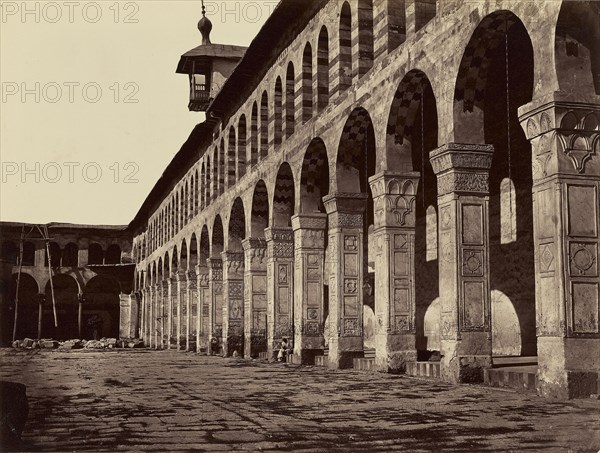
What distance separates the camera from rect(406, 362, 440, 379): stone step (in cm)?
1159

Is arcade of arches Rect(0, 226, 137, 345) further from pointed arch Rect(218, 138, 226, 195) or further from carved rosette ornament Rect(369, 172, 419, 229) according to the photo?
carved rosette ornament Rect(369, 172, 419, 229)

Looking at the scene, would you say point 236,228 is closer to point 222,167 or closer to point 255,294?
point 222,167

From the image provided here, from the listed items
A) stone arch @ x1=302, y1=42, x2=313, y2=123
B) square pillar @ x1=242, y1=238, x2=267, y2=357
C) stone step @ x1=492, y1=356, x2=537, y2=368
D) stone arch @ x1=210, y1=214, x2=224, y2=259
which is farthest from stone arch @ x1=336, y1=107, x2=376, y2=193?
stone arch @ x1=210, y1=214, x2=224, y2=259

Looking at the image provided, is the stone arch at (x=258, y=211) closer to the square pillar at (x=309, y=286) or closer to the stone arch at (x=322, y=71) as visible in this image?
the square pillar at (x=309, y=286)

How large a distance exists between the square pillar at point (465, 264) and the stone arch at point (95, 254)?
134 feet

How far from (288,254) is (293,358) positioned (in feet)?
9.28

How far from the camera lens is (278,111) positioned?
65.6 ft

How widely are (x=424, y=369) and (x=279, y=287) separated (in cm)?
778

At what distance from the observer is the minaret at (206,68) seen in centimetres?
3638

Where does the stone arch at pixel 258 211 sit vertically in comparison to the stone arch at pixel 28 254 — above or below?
below

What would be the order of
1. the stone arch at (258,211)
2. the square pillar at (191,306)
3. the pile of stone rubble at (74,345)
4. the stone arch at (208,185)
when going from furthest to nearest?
the pile of stone rubble at (74,345) < the square pillar at (191,306) < the stone arch at (208,185) < the stone arch at (258,211)

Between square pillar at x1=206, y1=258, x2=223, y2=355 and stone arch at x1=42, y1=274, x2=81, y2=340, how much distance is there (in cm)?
2306

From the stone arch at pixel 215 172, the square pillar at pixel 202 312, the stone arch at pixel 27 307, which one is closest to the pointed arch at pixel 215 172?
the stone arch at pixel 215 172

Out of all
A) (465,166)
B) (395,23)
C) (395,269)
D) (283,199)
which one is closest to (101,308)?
(283,199)
